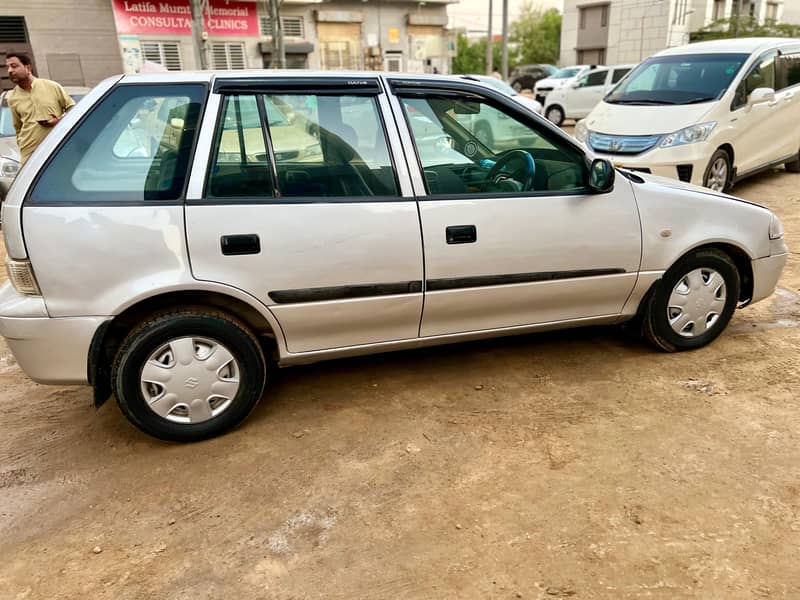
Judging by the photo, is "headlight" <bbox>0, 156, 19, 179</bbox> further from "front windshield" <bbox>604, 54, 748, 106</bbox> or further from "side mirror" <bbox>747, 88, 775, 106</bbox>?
"side mirror" <bbox>747, 88, 775, 106</bbox>

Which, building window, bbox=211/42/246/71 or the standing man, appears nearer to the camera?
the standing man

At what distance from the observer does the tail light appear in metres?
2.62

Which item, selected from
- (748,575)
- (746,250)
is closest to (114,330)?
(748,575)

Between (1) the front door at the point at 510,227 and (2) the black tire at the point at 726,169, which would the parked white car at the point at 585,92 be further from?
(1) the front door at the point at 510,227

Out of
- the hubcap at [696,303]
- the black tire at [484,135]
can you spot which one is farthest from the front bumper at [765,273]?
the black tire at [484,135]

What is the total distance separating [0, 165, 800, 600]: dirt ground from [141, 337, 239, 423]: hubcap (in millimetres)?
202

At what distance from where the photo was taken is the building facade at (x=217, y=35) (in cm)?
2017

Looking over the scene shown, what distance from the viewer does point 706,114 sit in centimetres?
684

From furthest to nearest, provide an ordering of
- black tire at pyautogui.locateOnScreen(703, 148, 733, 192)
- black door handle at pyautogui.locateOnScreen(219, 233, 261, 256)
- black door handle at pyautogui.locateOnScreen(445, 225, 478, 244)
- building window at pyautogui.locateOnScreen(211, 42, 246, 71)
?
building window at pyautogui.locateOnScreen(211, 42, 246, 71)
black tire at pyautogui.locateOnScreen(703, 148, 733, 192)
black door handle at pyautogui.locateOnScreen(445, 225, 478, 244)
black door handle at pyautogui.locateOnScreen(219, 233, 261, 256)

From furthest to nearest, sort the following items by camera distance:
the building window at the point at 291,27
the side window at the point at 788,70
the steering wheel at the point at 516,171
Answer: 1. the building window at the point at 291,27
2. the side window at the point at 788,70
3. the steering wheel at the point at 516,171

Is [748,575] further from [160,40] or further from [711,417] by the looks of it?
[160,40]

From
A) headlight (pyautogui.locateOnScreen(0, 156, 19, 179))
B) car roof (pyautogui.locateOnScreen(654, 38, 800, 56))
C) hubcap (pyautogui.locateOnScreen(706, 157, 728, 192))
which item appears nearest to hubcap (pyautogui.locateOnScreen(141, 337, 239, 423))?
hubcap (pyautogui.locateOnScreen(706, 157, 728, 192))

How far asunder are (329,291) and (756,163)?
689 cm

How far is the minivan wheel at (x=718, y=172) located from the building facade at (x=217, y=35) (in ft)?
54.9
